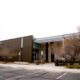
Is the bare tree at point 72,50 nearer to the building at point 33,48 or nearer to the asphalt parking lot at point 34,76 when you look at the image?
the building at point 33,48

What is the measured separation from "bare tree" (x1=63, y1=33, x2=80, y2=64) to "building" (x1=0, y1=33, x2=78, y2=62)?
5460 mm

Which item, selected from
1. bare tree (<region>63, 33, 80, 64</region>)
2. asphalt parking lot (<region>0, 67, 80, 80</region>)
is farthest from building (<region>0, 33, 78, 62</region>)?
asphalt parking lot (<region>0, 67, 80, 80</region>)

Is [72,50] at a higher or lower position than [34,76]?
higher

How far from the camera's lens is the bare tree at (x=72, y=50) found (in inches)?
1319

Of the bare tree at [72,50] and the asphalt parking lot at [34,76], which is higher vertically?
the bare tree at [72,50]

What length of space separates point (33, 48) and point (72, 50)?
11.9 metres

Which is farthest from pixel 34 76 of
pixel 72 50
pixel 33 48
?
pixel 33 48

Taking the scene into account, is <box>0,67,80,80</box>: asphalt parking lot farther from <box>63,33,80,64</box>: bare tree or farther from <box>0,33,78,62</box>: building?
<box>0,33,78,62</box>: building

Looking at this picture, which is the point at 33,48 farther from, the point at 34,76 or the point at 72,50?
the point at 34,76

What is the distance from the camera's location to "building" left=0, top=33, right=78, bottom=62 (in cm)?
4197

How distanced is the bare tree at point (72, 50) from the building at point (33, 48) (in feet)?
17.9

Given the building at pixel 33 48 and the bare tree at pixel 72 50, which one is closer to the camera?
the bare tree at pixel 72 50

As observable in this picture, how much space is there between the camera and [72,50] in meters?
33.8

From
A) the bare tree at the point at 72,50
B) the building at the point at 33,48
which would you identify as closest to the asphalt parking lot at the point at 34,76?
the bare tree at the point at 72,50
